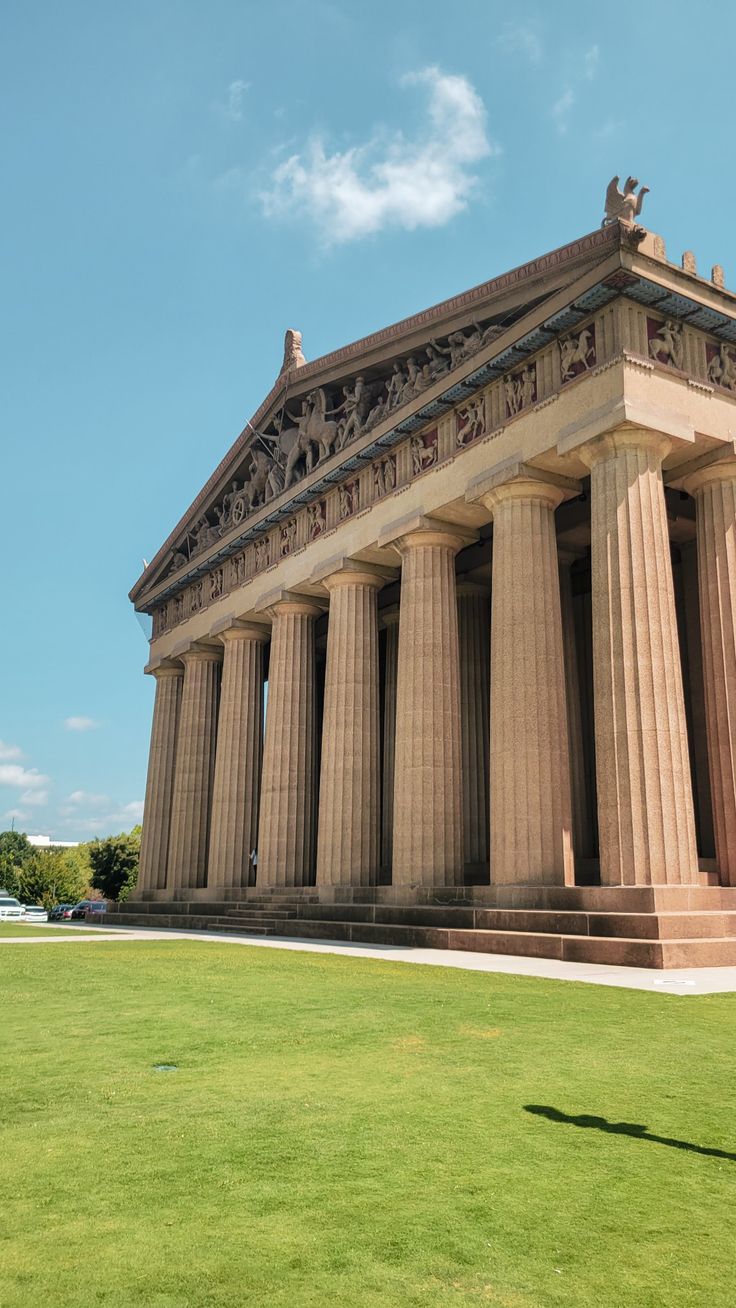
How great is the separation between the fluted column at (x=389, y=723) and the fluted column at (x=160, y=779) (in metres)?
12.6

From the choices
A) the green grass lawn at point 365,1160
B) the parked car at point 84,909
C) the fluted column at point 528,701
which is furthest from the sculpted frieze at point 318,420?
the parked car at point 84,909

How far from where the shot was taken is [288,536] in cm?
3772

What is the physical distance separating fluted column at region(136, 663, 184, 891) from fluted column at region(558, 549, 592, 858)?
22721 millimetres

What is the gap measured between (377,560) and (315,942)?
43.3ft

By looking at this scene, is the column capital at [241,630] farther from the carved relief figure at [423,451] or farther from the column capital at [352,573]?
the carved relief figure at [423,451]

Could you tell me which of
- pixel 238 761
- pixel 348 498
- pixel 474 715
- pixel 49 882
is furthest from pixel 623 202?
pixel 49 882

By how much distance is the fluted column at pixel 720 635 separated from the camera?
22297 mm

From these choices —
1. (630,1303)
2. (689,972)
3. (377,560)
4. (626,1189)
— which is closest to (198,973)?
(689,972)

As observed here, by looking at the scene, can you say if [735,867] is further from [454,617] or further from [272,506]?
[272,506]

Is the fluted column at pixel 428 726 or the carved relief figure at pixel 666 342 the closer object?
the carved relief figure at pixel 666 342

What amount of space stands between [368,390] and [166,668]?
20.6m

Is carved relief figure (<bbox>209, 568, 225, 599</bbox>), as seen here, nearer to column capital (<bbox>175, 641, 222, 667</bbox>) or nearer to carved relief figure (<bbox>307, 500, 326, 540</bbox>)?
column capital (<bbox>175, 641, 222, 667</bbox>)

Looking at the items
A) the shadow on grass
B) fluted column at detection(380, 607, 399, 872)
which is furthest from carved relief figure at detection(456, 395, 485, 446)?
the shadow on grass

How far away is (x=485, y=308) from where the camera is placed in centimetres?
2738
